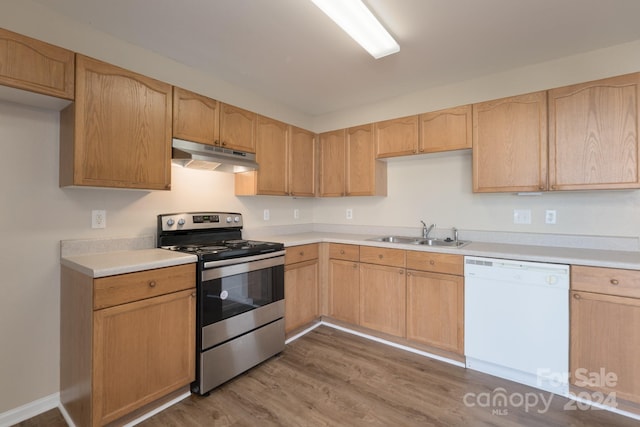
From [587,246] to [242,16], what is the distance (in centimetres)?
301

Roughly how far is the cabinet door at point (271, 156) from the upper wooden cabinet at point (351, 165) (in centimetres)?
57

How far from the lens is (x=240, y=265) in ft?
7.17

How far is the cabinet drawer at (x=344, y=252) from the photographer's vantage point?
2.92 m

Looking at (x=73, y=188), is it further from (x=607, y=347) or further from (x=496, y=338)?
(x=607, y=347)

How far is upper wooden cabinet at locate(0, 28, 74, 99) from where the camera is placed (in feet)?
4.94

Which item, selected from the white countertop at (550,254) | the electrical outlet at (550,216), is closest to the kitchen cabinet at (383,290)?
the white countertop at (550,254)

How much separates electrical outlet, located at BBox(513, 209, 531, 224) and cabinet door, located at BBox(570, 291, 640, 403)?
0.79 meters

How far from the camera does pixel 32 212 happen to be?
5.98 feet

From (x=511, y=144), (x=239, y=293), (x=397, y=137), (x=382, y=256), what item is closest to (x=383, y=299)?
(x=382, y=256)

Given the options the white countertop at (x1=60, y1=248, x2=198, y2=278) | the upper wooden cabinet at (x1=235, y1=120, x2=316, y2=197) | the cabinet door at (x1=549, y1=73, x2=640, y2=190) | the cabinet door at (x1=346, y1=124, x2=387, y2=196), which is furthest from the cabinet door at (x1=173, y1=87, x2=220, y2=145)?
the cabinet door at (x1=549, y1=73, x2=640, y2=190)

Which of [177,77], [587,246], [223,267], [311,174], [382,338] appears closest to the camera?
[223,267]

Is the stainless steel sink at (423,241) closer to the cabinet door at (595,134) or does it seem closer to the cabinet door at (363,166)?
the cabinet door at (363,166)

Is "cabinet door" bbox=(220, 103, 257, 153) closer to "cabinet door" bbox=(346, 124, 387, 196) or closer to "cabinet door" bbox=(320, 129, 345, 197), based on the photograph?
"cabinet door" bbox=(320, 129, 345, 197)

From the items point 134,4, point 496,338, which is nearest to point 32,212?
point 134,4
